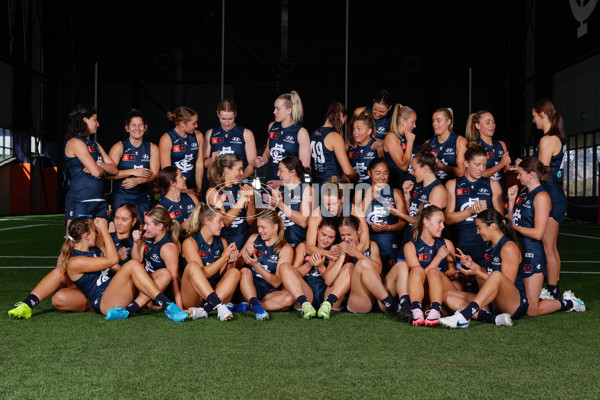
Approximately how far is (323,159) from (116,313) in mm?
2467

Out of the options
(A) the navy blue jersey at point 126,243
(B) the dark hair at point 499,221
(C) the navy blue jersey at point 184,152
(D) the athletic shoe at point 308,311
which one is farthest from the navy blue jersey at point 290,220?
(B) the dark hair at point 499,221

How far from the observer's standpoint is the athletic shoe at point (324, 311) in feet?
13.9

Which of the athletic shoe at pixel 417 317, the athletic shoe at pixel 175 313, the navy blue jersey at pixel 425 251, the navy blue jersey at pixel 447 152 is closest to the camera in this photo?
the athletic shoe at pixel 417 317

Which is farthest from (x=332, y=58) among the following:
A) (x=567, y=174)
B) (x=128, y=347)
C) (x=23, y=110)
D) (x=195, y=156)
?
(x=128, y=347)

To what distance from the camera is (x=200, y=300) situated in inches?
178

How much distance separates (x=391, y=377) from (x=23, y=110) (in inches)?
800

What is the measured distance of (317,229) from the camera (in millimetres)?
4734

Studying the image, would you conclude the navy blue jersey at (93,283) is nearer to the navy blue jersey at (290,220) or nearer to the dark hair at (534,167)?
the navy blue jersey at (290,220)

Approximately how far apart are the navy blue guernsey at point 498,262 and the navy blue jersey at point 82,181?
3483mm

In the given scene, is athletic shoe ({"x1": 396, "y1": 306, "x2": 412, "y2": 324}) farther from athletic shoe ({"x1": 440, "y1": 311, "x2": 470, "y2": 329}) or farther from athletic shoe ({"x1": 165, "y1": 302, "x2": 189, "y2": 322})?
athletic shoe ({"x1": 165, "y1": 302, "x2": 189, "y2": 322})

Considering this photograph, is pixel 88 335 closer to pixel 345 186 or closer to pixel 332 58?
pixel 345 186

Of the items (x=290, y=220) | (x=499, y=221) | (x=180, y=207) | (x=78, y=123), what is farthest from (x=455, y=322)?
(x=78, y=123)

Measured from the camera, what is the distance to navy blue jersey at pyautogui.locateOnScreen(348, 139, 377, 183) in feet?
18.2

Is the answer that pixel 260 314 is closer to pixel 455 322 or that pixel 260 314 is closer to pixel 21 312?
pixel 455 322
